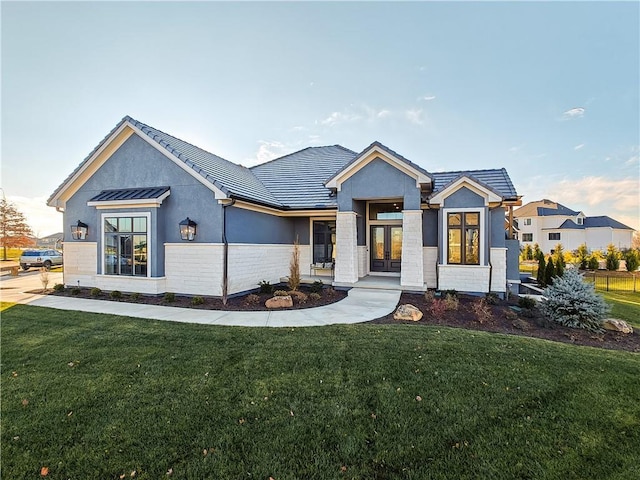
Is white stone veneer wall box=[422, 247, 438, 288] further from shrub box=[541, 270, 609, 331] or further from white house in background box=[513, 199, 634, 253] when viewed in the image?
white house in background box=[513, 199, 634, 253]

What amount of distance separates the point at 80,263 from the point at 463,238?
1551 cm

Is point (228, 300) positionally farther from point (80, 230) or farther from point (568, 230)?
point (568, 230)

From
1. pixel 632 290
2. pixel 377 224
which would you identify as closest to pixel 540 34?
pixel 377 224

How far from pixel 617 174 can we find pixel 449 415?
2398 centimetres

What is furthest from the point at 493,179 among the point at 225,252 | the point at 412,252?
the point at 225,252

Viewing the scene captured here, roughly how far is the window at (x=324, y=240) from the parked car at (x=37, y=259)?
23.6m

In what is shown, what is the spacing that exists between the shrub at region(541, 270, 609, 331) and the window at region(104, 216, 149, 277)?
12.9m

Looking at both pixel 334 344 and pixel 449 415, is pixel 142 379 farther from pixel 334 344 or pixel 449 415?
pixel 449 415

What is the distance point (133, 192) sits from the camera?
1141 cm

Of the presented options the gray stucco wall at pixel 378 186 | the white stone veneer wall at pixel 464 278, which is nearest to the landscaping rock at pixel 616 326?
the white stone veneer wall at pixel 464 278

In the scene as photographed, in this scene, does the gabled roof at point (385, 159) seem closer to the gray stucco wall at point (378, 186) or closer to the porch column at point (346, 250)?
the gray stucco wall at point (378, 186)

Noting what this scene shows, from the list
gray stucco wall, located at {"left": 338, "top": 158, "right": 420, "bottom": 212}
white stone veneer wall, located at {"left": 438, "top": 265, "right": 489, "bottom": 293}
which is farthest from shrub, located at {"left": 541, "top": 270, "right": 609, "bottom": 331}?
gray stucco wall, located at {"left": 338, "top": 158, "right": 420, "bottom": 212}

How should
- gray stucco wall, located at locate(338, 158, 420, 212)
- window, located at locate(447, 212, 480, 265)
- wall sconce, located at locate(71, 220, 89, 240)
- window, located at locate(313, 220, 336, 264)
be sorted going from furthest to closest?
1. window, located at locate(313, 220, 336, 264)
2. wall sconce, located at locate(71, 220, 89, 240)
3. gray stucco wall, located at locate(338, 158, 420, 212)
4. window, located at locate(447, 212, 480, 265)

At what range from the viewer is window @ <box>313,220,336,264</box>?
14.6 metres
